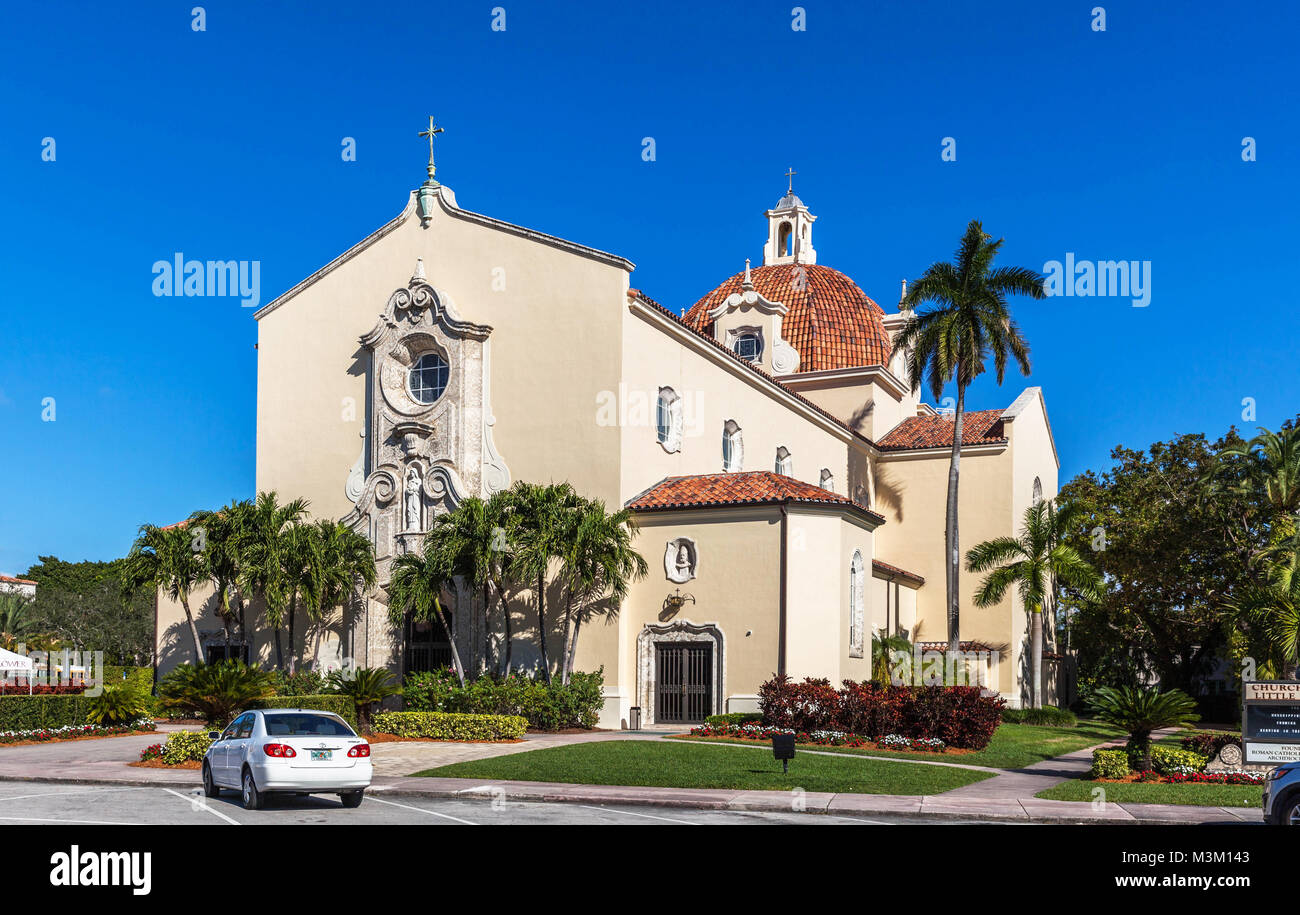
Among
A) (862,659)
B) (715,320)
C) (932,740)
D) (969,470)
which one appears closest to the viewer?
(932,740)

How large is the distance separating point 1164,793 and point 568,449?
1888cm

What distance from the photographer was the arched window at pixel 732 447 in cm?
3956

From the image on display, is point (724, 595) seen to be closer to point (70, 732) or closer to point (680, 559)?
point (680, 559)

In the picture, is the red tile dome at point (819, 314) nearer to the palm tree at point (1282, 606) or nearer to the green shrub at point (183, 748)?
the palm tree at point (1282, 606)

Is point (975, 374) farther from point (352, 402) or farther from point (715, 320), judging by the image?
point (352, 402)

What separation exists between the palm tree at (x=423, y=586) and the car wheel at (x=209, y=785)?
13520 millimetres

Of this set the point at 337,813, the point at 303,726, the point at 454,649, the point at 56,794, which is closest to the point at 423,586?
the point at 454,649

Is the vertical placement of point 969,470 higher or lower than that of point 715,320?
lower

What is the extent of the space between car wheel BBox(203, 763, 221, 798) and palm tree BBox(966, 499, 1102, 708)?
31.5 metres

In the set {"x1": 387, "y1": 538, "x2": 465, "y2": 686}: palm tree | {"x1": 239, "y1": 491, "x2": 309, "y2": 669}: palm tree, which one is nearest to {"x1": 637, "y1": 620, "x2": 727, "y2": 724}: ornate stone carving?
{"x1": 387, "y1": 538, "x2": 465, "y2": 686}: palm tree

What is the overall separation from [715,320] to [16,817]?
3993cm
